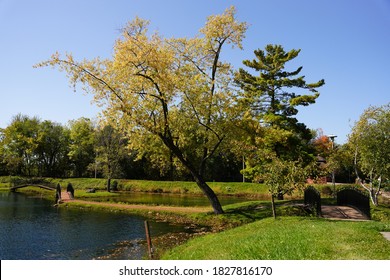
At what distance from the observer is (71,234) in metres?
19.8

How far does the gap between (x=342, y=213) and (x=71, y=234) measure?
1752 cm

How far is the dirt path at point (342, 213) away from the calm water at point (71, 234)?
389 inches

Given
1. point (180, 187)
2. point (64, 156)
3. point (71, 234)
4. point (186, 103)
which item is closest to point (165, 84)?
point (186, 103)

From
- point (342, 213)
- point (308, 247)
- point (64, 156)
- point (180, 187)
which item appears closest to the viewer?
point (308, 247)

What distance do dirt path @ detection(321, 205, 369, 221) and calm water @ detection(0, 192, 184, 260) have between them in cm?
988

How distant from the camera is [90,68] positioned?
2059 centimetres

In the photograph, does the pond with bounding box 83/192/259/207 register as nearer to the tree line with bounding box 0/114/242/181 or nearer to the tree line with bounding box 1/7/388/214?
the tree line with bounding box 1/7/388/214

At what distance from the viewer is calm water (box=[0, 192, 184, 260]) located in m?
15.5

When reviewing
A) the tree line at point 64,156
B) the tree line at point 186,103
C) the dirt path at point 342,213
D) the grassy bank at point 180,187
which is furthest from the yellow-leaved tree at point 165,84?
the tree line at point 64,156

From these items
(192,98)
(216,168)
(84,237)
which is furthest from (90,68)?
(216,168)

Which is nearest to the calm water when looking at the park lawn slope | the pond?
the park lawn slope

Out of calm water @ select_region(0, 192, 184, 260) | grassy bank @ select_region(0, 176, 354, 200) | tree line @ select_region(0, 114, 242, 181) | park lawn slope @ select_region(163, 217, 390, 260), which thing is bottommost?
calm water @ select_region(0, 192, 184, 260)

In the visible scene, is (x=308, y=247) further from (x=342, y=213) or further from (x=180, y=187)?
(x=180, y=187)
